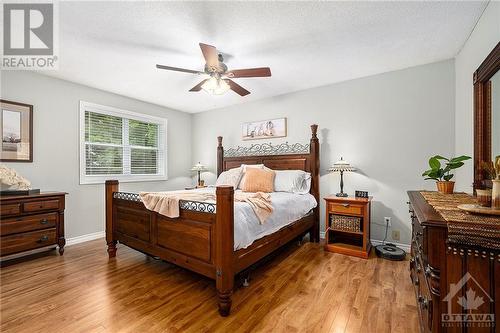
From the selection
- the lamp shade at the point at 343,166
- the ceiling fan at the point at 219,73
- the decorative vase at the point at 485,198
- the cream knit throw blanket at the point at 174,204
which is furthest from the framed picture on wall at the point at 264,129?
the decorative vase at the point at 485,198

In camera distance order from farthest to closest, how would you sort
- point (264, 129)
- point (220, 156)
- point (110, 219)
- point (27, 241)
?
point (220, 156) < point (264, 129) < point (110, 219) < point (27, 241)

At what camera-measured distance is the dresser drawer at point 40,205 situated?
273cm

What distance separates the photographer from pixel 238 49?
2.53m

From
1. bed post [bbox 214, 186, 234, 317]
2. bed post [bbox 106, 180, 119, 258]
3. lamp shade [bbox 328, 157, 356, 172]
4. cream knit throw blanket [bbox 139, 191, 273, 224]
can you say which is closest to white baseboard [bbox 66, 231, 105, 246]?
bed post [bbox 106, 180, 119, 258]

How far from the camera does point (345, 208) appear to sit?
3.08m

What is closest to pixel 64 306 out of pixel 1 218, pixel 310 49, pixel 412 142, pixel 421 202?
pixel 1 218

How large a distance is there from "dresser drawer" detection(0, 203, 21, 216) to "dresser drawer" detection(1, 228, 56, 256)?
0.27 m

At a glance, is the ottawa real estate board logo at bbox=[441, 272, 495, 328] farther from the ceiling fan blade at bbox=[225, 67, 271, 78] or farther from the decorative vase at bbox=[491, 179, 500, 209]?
the ceiling fan blade at bbox=[225, 67, 271, 78]

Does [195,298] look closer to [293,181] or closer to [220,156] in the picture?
[293,181]

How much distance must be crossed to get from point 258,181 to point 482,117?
100.0 inches

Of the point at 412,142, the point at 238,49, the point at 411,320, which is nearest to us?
the point at 411,320

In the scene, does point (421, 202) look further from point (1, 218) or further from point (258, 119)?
point (1, 218)

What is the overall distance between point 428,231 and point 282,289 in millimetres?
1478

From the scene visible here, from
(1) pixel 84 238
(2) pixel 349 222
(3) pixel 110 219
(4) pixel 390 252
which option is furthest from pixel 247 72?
(1) pixel 84 238
